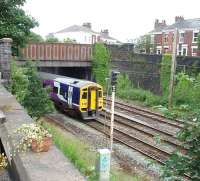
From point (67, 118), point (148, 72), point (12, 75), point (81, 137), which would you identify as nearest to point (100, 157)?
point (12, 75)

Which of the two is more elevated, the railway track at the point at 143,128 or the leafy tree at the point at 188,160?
the leafy tree at the point at 188,160

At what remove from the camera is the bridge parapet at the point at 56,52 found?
33.6m

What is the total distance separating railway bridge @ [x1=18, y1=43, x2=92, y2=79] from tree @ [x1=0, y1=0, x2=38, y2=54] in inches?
460

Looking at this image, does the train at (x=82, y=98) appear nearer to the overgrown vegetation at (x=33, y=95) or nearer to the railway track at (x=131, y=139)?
the railway track at (x=131, y=139)

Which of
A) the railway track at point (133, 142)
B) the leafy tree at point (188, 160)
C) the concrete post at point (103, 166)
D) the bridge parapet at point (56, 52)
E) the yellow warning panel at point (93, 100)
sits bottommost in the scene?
the railway track at point (133, 142)

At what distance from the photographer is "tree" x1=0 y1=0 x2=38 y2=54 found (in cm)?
1911

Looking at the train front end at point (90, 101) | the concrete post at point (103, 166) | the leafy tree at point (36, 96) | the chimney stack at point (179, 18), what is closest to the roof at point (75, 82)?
the train front end at point (90, 101)

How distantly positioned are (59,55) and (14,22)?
49.7 ft

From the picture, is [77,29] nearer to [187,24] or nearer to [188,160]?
[187,24]

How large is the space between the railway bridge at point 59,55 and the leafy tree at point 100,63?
2.63 ft

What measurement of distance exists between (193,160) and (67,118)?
729 inches

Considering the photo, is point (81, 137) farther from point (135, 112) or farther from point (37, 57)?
point (37, 57)

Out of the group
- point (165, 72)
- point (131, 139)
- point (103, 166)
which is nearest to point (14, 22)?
point (131, 139)

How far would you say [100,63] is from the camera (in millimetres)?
36156
